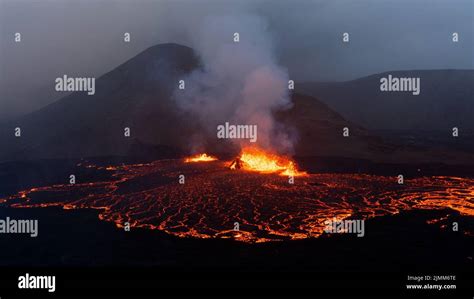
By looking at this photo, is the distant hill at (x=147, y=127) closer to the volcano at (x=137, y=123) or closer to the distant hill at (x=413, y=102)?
the volcano at (x=137, y=123)

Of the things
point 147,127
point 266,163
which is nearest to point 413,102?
point 147,127

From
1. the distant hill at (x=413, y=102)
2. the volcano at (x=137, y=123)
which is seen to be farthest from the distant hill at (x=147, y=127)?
the distant hill at (x=413, y=102)

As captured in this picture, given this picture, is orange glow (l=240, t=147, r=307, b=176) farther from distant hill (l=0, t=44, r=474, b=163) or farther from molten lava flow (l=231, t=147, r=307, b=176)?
distant hill (l=0, t=44, r=474, b=163)

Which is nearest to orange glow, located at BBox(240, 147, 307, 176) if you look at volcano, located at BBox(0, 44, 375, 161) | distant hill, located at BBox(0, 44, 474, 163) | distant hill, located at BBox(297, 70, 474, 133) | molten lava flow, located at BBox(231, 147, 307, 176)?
molten lava flow, located at BBox(231, 147, 307, 176)

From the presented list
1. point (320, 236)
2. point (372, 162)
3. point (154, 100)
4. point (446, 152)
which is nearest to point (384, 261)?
point (320, 236)

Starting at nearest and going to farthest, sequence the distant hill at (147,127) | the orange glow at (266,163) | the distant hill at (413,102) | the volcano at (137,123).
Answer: the orange glow at (266,163) < the distant hill at (147,127) < the volcano at (137,123) < the distant hill at (413,102)

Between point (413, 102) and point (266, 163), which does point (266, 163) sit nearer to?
point (266, 163)

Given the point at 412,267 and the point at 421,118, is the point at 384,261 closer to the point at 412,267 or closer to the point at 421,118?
the point at 412,267
